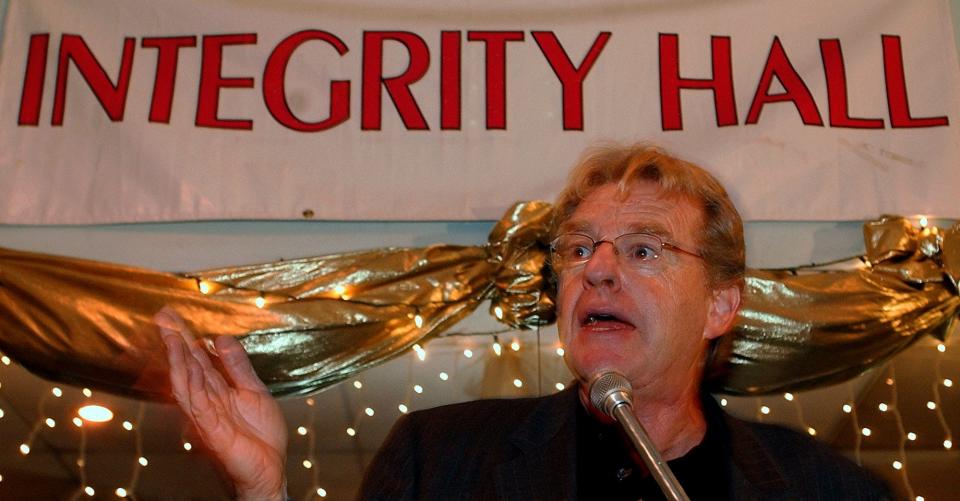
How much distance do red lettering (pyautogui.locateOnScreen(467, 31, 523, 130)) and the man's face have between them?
0.70m

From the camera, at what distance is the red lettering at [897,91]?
7.93 feet

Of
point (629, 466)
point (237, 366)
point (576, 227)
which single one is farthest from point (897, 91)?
point (237, 366)

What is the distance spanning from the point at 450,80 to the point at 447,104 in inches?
2.5

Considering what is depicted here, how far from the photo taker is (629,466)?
59.0 inches

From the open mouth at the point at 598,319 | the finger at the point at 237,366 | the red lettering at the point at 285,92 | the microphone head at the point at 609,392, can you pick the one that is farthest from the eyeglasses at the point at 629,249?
the red lettering at the point at 285,92

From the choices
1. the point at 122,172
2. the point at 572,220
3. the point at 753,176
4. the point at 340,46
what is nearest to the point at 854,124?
the point at 753,176

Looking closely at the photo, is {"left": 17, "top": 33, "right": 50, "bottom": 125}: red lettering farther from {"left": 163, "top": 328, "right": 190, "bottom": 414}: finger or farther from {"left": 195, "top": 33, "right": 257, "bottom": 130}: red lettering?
{"left": 163, "top": 328, "right": 190, "bottom": 414}: finger

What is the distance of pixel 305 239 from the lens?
95.4 inches

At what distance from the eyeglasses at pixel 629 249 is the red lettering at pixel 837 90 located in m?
0.94

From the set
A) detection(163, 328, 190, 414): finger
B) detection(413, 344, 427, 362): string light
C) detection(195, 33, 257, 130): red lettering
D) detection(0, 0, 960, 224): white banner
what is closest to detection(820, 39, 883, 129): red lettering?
detection(0, 0, 960, 224): white banner

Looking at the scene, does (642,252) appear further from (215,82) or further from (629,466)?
(215,82)

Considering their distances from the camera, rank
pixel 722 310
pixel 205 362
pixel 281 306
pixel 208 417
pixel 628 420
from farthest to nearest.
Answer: pixel 281 306
pixel 722 310
pixel 205 362
pixel 208 417
pixel 628 420

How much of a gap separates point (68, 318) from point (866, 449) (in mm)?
1834

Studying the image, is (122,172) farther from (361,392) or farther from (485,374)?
(485,374)
